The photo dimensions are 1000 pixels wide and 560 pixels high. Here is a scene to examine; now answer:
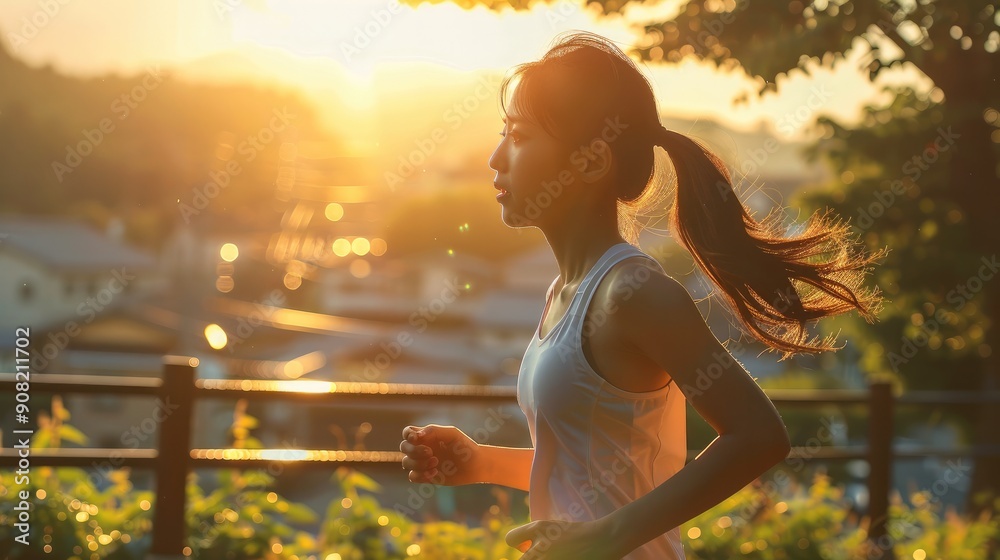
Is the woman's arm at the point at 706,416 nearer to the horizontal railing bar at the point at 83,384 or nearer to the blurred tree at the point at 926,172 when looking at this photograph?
the horizontal railing bar at the point at 83,384

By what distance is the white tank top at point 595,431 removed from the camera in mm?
1495

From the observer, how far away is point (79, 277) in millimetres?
41156

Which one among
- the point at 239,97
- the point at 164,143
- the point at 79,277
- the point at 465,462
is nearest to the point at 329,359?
the point at 79,277

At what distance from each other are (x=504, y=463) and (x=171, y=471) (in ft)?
9.77

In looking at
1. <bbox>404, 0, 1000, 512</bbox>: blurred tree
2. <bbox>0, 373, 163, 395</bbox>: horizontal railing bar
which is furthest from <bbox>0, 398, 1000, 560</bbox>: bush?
<bbox>404, 0, 1000, 512</bbox>: blurred tree

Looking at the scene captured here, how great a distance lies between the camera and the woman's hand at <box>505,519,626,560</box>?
1360mm

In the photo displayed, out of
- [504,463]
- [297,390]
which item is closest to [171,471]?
[297,390]

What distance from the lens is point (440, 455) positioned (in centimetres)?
183

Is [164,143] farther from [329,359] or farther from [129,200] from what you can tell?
[329,359]

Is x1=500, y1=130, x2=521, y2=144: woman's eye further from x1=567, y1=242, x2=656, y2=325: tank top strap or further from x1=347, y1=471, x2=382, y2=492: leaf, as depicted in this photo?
x1=347, y1=471, x2=382, y2=492: leaf

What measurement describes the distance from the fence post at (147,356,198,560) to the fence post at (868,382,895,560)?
3.87 metres

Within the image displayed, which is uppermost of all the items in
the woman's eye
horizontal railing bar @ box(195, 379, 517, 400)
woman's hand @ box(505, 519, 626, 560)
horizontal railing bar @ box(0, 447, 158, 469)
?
the woman's eye


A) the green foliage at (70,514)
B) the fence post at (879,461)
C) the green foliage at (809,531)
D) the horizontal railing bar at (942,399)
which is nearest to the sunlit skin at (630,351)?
the green foliage at (70,514)

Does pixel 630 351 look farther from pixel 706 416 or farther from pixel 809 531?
pixel 809 531
